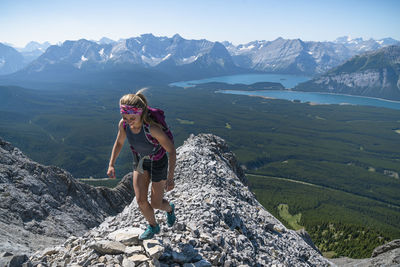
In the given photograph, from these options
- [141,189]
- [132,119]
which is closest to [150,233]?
[141,189]

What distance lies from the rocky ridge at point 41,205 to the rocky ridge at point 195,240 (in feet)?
15.9

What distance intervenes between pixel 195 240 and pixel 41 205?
1597 cm

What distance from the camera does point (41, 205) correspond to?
20.2m

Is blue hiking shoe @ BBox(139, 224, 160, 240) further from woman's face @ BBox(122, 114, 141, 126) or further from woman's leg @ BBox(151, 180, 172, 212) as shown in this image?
woman's face @ BBox(122, 114, 141, 126)

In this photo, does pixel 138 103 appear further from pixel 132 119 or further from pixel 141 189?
pixel 141 189

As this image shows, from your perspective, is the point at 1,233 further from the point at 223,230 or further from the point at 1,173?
the point at 223,230

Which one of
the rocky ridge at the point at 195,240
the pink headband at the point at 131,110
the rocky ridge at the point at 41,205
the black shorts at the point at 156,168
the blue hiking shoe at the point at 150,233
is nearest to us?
the pink headband at the point at 131,110

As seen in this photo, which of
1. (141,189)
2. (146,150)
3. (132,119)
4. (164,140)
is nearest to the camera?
(132,119)

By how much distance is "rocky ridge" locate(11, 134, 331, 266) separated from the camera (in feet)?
28.5

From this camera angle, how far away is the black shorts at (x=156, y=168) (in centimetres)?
855

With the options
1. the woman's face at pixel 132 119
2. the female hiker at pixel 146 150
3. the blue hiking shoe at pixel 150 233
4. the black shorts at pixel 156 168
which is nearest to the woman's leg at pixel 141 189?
the female hiker at pixel 146 150

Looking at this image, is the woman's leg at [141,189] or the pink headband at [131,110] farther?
the woman's leg at [141,189]

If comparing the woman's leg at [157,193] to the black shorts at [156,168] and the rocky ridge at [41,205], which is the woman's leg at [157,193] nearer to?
the black shorts at [156,168]

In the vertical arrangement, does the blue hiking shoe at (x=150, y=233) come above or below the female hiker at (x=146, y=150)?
below
